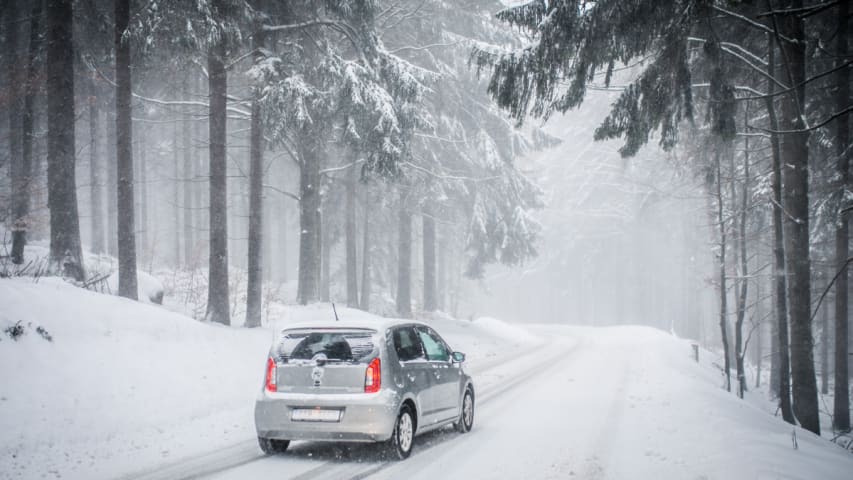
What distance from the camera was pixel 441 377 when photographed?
8.99 metres

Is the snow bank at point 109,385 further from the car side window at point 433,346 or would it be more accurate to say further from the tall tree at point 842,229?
the tall tree at point 842,229

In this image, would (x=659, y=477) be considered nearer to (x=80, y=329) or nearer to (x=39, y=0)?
(x=80, y=329)

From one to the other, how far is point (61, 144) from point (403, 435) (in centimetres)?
1175

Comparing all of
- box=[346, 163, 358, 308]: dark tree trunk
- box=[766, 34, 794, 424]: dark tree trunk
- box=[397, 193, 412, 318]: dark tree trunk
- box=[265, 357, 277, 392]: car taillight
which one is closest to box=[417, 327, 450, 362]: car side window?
box=[265, 357, 277, 392]: car taillight

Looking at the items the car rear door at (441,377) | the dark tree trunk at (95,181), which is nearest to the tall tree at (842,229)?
the car rear door at (441,377)

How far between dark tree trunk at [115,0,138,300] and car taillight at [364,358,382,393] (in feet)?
29.7

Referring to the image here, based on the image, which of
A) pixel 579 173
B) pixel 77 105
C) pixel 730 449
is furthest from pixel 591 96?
pixel 730 449

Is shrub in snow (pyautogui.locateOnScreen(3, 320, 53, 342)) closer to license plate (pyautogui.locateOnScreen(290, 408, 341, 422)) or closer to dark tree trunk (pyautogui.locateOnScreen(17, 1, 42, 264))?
license plate (pyautogui.locateOnScreen(290, 408, 341, 422))

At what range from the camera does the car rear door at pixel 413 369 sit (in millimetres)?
7945

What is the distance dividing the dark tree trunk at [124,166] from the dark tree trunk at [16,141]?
265 centimetres

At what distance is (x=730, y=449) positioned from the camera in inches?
311

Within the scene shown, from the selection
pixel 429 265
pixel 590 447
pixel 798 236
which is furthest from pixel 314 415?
pixel 429 265

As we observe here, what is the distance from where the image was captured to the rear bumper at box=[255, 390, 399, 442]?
7266mm

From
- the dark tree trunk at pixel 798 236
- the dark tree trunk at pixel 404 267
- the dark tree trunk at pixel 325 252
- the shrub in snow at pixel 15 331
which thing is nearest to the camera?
the shrub in snow at pixel 15 331
